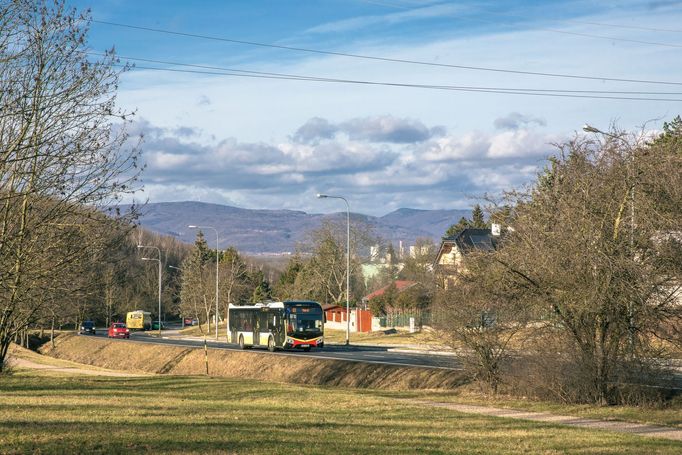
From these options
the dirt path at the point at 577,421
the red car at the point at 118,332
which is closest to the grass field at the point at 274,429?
the dirt path at the point at 577,421

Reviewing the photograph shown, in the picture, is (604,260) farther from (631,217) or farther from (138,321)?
(138,321)

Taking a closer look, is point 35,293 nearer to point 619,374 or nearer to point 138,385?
point 138,385

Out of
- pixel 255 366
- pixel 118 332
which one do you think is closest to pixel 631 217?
pixel 255 366

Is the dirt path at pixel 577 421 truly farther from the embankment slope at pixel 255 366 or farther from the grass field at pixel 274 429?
the embankment slope at pixel 255 366

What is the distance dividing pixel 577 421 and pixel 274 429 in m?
7.81

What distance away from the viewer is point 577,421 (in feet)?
65.4

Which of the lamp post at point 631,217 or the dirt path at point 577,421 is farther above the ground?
the lamp post at point 631,217

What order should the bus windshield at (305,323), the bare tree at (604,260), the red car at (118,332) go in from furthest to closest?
the red car at (118,332) < the bus windshield at (305,323) < the bare tree at (604,260)

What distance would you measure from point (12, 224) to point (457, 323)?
524 inches

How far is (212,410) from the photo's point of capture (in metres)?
19.8

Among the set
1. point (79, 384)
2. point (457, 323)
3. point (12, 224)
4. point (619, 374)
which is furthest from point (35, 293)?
point (619, 374)

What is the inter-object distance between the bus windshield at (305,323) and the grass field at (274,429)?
29222 millimetres

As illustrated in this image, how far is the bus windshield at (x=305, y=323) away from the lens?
177ft

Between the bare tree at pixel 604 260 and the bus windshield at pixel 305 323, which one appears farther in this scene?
the bus windshield at pixel 305 323
